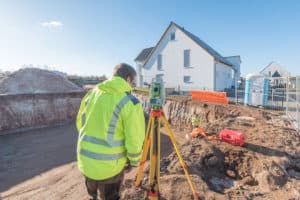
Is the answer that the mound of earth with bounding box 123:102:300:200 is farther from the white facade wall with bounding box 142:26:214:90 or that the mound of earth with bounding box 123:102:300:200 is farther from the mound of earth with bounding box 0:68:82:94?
the white facade wall with bounding box 142:26:214:90

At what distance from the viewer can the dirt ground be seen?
3.57 m

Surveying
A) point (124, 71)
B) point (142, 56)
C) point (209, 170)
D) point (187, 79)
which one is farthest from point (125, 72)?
point (142, 56)

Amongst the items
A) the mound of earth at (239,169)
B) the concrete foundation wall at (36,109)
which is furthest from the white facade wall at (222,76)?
the mound of earth at (239,169)

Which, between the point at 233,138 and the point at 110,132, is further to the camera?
the point at 233,138

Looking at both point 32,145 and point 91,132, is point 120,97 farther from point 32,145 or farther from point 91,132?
point 32,145

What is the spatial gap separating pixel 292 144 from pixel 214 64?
15899 mm

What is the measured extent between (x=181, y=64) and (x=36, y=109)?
14872mm

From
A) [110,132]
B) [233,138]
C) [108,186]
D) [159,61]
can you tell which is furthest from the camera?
[159,61]

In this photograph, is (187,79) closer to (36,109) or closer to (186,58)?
(186,58)

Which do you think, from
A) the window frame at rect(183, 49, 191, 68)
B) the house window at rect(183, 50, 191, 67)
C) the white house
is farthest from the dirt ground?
the house window at rect(183, 50, 191, 67)

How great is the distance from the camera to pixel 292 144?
553 cm

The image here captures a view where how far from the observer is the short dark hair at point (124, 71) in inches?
85.6

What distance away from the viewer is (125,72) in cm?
218

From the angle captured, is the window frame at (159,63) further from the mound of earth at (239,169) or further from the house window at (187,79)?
the mound of earth at (239,169)
